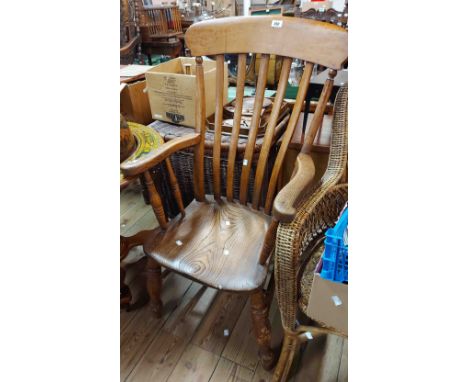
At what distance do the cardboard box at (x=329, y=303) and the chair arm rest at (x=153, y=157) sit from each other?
1.84 ft

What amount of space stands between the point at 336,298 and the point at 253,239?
37cm

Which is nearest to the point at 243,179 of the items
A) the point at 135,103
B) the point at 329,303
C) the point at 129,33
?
the point at 329,303

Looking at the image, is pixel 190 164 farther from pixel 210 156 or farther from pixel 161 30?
pixel 161 30

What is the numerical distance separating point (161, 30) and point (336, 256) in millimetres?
3390

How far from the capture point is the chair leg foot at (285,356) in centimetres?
91

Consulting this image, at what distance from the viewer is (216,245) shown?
991 millimetres

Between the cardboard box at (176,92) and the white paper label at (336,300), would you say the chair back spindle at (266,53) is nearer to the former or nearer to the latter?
the cardboard box at (176,92)

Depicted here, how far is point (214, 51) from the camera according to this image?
3.31ft

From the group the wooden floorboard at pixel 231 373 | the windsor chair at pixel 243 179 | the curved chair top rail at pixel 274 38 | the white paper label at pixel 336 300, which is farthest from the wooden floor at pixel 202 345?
the curved chair top rail at pixel 274 38

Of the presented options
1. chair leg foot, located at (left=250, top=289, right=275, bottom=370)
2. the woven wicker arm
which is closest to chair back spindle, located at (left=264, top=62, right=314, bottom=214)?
the woven wicker arm

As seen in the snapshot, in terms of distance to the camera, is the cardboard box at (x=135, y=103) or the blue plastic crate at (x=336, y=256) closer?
the blue plastic crate at (x=336, y=256)
